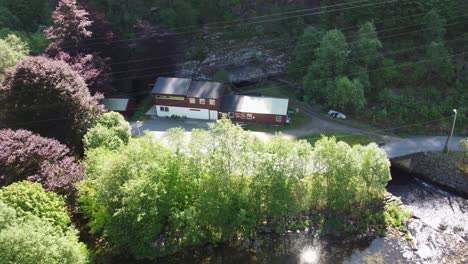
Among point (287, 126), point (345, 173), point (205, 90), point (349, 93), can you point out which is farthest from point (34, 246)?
point (349, 93)

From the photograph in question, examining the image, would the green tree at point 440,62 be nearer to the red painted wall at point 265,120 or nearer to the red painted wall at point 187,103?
the red painted wall at point 265,120

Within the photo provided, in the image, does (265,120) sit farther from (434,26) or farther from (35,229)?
(35,229)

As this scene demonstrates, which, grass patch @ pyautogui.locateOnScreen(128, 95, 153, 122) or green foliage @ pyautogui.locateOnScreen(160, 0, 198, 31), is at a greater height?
green foliage @ pyautogui.locateOnScreen(160, 0, 198, 31)

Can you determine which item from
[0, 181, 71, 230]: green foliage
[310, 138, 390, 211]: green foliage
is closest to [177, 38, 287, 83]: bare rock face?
[310, 138, 390, 211]: green foliage

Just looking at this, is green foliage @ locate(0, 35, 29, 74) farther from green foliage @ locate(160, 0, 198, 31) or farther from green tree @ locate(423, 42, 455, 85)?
A: green tree @ locate(423, 42, 455, 85)

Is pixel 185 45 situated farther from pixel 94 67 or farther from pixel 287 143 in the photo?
pixel 287 143

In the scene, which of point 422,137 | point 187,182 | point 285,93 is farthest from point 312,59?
point 187,182

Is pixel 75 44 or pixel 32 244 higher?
pixel 75 44
